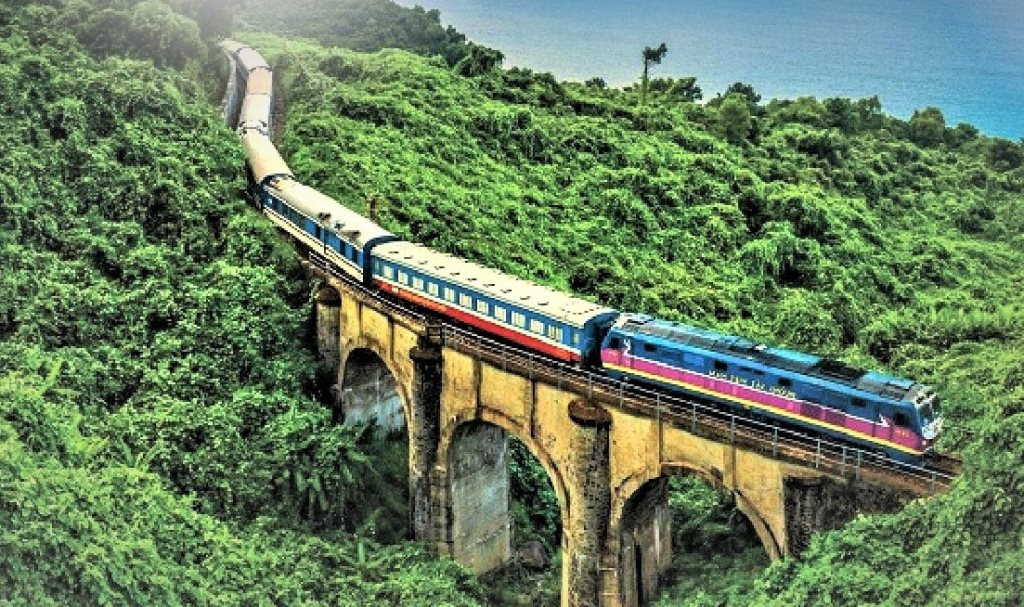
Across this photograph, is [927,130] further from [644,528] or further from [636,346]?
[644,528]

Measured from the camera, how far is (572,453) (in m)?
A: 27.1

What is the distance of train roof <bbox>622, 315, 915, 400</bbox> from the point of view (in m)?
22.3

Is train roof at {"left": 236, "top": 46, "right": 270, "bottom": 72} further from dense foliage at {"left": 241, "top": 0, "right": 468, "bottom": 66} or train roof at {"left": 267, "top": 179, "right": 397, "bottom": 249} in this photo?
train roof at {"left": 267, "top": 179, "right": 397, "bottom": 249}

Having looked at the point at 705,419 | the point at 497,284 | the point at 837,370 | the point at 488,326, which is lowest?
the point at 705,419

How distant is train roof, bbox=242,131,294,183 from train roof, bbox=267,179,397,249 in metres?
1.39

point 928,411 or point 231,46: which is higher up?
point 231,46

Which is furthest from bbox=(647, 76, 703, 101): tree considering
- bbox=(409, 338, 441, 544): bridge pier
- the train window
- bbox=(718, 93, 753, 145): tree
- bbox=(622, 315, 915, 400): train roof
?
the train window

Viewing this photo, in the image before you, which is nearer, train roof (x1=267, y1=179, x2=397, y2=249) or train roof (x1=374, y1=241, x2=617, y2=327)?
train roof (x1=374, y1=241, x2=617, y2=327)

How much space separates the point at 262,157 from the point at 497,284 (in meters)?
19.2

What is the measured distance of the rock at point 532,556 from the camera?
34188 millimetres

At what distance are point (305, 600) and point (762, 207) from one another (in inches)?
1351

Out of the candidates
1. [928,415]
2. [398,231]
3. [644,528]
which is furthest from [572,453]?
[398,231]

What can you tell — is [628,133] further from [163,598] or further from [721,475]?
[163,598]

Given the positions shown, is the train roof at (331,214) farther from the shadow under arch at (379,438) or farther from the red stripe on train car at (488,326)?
the shadow under arch at (379,438)
